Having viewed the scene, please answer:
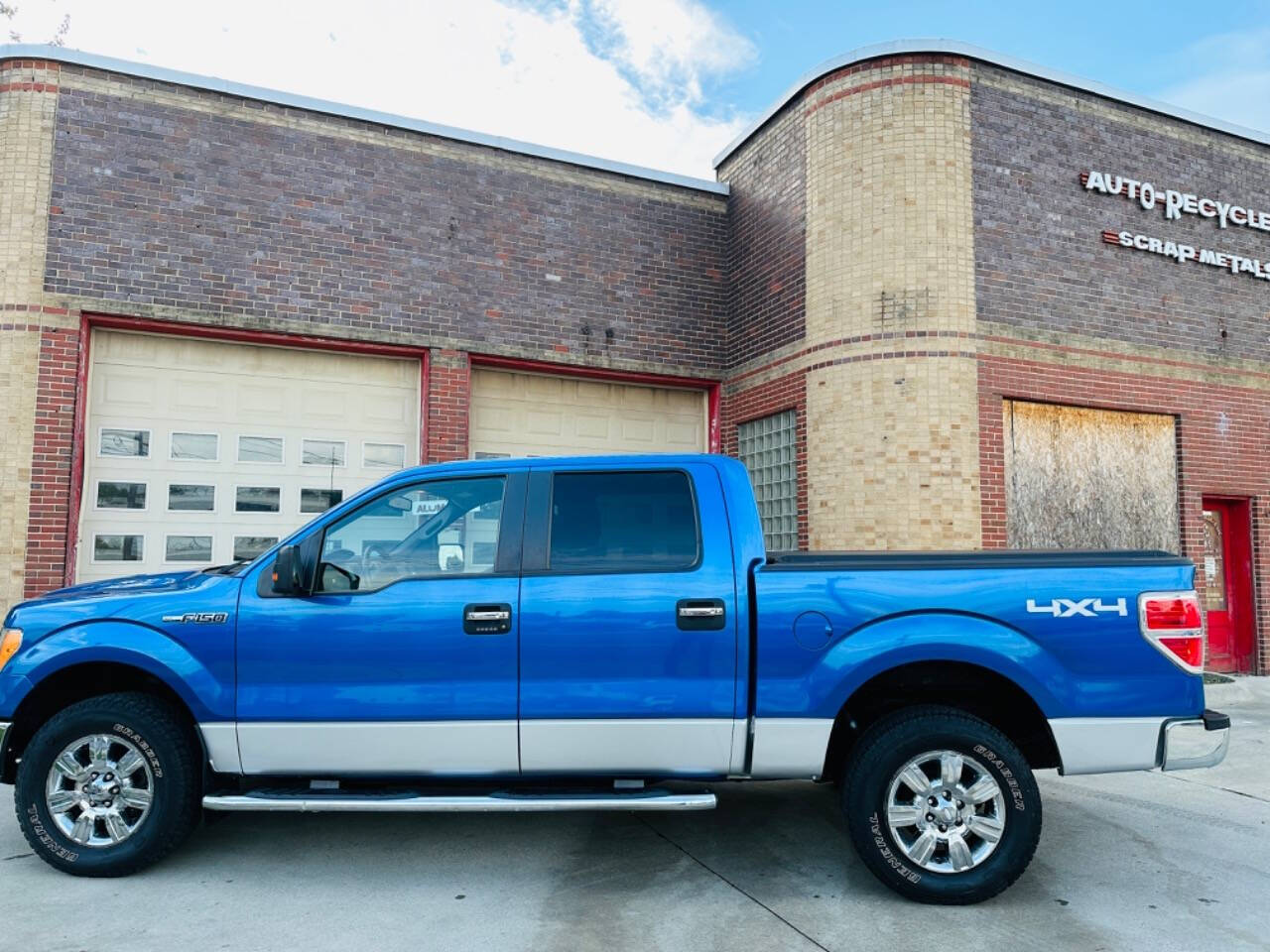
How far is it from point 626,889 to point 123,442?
8149 mm

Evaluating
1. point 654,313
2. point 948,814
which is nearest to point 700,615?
point 948,814

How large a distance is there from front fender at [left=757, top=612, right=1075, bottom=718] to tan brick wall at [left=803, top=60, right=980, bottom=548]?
5.88 metres

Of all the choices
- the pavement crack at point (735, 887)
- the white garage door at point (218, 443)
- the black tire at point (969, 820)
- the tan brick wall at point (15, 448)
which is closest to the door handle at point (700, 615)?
the black tire at point (969, 820)

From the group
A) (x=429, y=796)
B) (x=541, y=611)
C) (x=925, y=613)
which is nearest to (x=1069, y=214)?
(x=925, y=613)

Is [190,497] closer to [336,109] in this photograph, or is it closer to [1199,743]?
[336,109]

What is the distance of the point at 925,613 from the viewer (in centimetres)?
432

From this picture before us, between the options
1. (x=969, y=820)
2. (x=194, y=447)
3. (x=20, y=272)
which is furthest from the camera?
(x=194, y=447)

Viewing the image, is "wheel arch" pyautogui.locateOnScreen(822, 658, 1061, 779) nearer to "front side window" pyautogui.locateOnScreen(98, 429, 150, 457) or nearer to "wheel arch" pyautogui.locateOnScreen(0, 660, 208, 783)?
"wheel arch" pyautogui.locateOnScreen(0, 660, 208, 783)

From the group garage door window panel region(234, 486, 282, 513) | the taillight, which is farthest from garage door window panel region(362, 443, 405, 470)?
the taillight

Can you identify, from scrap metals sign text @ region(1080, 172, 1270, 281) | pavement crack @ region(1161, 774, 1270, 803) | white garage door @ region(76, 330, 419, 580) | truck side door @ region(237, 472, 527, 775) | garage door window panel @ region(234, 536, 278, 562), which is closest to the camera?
truck side door @ region(237, 472, 527, 775)

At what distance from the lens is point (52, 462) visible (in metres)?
9.59

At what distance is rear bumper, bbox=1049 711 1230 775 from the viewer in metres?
4.20

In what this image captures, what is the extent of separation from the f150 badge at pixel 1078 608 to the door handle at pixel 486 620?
2.38 meters

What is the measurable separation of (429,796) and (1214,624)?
10942mm
